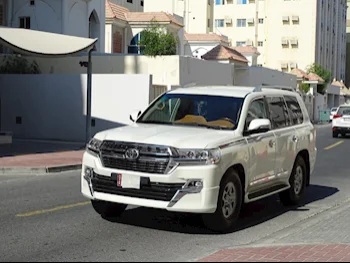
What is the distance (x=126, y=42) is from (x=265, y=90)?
111 feet

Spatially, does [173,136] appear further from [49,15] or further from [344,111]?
[49,15]

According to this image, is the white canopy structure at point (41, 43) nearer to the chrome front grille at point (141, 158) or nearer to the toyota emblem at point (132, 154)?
the chrome front grille at point (141, 158)

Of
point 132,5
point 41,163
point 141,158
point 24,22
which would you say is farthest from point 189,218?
point 132,5

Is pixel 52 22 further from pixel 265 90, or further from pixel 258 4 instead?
pixel 258 4

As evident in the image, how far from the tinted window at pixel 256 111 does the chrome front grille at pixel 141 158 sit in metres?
1.75

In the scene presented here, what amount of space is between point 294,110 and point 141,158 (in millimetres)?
4177

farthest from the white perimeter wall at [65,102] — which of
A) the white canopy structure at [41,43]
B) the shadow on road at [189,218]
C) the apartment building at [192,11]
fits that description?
the apartment building at [192,11]

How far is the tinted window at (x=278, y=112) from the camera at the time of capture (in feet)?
33.9

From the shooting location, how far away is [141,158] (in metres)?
8.10

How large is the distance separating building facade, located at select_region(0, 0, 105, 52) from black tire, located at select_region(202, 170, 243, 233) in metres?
26.2

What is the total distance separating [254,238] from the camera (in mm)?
8453

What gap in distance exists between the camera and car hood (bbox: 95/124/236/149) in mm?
8141

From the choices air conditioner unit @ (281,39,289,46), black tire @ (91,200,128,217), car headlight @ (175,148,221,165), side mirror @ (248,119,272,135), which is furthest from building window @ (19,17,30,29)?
air conditioner unit @ (281,39,289,46)

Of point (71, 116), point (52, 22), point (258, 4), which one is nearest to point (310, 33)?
point (258, 4)
